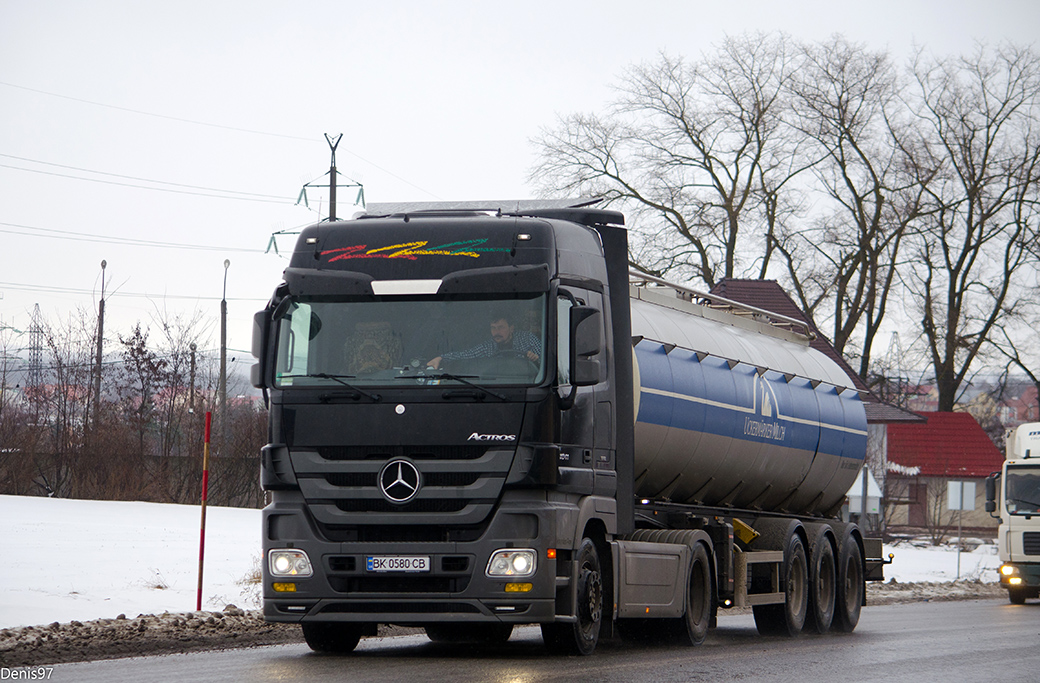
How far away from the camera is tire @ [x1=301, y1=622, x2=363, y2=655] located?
11750 mm

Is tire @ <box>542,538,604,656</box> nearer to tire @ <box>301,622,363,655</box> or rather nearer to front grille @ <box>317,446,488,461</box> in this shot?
front grille @ <box>317,446,488,461</box>

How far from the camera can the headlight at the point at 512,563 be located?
10.5 metres

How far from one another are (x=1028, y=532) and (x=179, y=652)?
736 inches

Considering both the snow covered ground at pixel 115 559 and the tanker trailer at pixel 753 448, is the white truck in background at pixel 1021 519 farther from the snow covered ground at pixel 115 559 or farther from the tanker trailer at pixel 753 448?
the tanker trailer at pixel 753 448

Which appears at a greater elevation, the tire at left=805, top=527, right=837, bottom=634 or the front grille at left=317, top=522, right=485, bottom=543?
the front grille at left=317, top=522, right=485, bottom=543

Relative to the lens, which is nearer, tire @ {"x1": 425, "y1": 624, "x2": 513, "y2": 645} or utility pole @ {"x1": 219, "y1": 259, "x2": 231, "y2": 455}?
tire @ {"x1": 425, "y1": 624, "x2": 513, "y2": 645}

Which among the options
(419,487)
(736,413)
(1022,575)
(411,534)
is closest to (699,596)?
(736,413)

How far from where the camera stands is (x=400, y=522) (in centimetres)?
1059

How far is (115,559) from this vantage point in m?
18.9

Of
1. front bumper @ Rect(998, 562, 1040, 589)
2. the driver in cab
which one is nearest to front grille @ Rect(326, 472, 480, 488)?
the driver in cab

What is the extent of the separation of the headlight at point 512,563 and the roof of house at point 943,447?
174ft

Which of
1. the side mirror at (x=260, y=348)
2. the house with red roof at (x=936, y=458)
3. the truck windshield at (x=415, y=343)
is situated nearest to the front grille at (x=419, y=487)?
the truck windshield at (x=415, y=343)

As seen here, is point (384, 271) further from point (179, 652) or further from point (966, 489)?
point (966, 489)

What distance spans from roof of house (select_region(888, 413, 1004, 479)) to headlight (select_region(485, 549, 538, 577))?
53.2 meters
